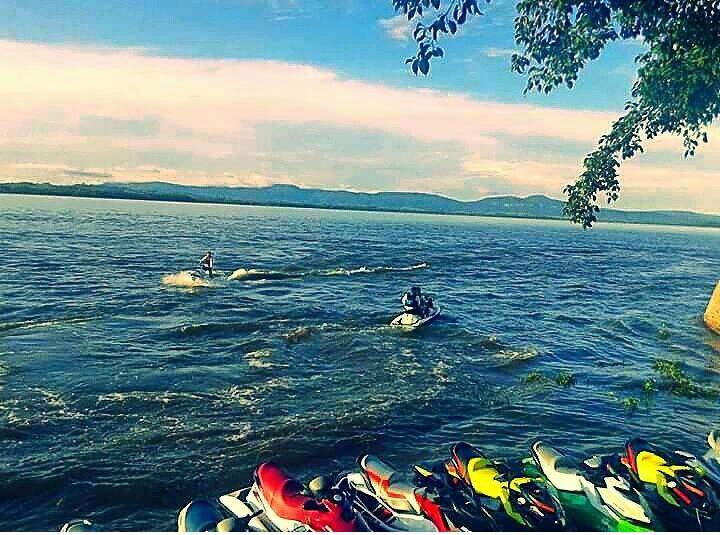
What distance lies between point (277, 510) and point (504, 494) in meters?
4.15

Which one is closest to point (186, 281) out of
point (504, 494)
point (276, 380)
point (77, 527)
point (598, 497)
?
point (276, 380)

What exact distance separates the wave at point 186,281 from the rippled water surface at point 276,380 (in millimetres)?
540

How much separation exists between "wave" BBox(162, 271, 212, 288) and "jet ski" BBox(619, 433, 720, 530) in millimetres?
31953

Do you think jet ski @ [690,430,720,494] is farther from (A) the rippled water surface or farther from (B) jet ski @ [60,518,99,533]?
(B) jet ski @ [60,518,99,533]

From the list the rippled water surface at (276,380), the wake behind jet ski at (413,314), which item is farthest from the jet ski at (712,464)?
the wake behind jet ski at (413,314)

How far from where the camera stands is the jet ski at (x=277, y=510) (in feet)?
30.4

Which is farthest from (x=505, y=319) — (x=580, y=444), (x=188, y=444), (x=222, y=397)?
(x=188, y=444)

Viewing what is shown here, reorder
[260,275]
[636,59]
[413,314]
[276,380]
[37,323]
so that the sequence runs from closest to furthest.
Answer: [636,59] < [276,380] < [37,323] < [413,314] < [260,275]

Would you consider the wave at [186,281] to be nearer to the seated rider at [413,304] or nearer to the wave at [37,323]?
the wave at [37,323]

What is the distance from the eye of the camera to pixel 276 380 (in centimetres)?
1969

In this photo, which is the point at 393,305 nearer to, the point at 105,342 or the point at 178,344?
the point at 178,344

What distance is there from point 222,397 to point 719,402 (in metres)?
16.9

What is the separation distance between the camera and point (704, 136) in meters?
7.77

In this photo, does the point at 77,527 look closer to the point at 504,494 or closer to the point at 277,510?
the point at 277,510
